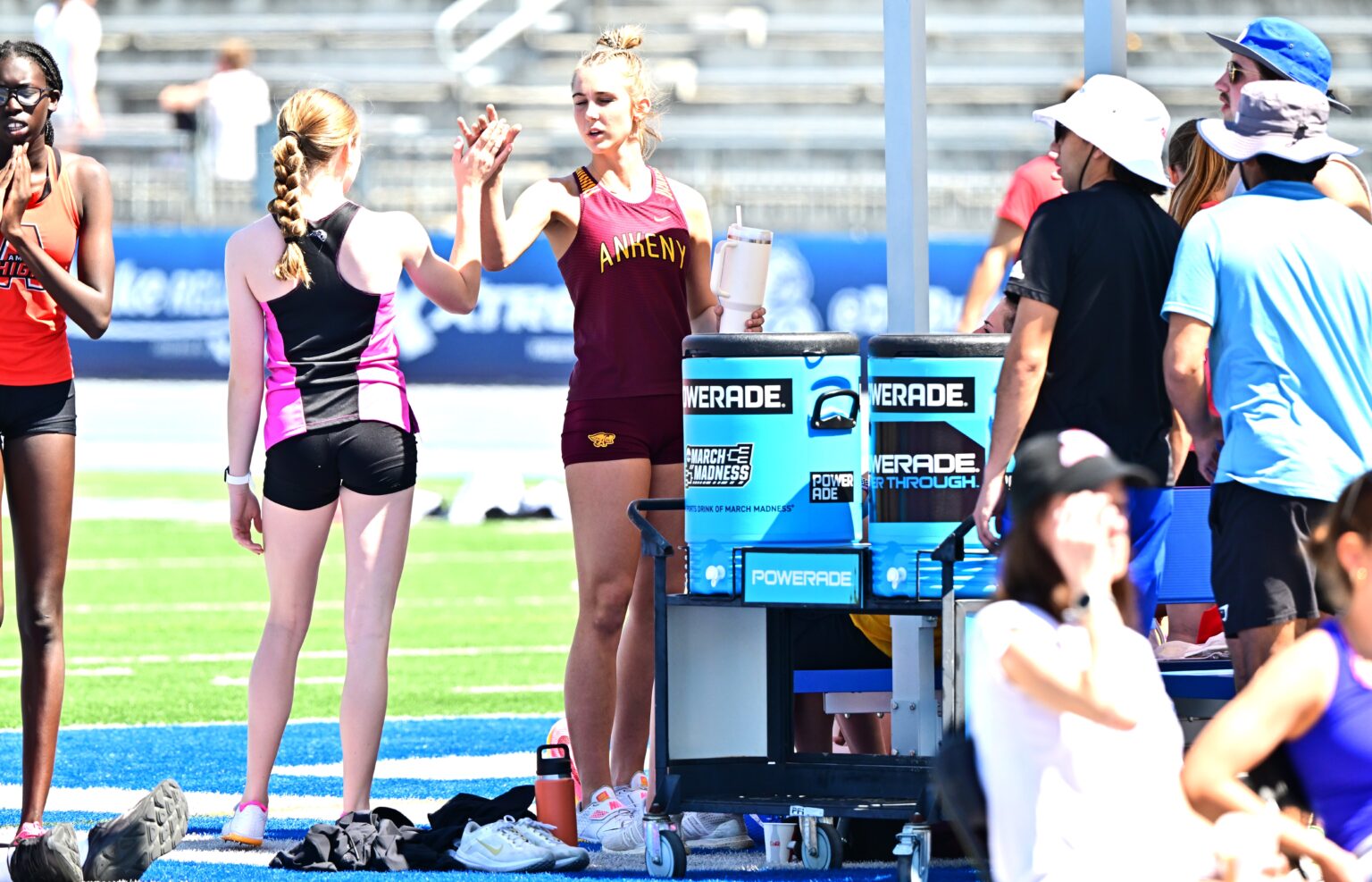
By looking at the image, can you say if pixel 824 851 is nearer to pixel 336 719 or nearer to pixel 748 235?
Result: pixel 748 235

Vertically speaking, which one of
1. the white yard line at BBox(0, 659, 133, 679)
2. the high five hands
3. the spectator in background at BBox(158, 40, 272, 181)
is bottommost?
the white yard line at BBox(0, 659, 133, 679)

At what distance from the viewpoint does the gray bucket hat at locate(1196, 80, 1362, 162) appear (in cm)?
464

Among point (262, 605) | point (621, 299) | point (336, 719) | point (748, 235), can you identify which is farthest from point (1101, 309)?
point (262, 605)

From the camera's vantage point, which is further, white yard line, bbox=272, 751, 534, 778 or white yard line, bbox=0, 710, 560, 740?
white yard line, bbox=0, 710, 560, 740

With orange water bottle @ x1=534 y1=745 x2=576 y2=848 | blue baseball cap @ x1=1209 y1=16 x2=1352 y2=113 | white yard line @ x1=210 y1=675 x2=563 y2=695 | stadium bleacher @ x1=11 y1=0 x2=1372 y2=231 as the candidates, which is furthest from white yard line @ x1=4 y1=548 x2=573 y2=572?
stadium bleacher @ x1=11 y1=0 x2=1372 y2=231

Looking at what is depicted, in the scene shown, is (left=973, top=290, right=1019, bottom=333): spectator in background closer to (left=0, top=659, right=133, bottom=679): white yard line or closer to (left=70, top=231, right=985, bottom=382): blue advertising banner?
(left=0, top=659, right=133, bottom=679): white yard line

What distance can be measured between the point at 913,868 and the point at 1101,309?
1331mm

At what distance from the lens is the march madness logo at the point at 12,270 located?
18.3 feet

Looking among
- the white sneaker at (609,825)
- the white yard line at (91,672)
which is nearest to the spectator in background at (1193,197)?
the white sneaker at (609,825)

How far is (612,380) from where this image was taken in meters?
5.93

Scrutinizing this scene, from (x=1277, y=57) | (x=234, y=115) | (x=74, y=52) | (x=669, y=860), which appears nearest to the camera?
(x=1277, y=57)

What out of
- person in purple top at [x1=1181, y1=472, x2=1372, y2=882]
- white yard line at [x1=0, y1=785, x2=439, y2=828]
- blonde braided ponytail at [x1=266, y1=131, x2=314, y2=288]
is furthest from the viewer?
white yard line at [x1=0, y1=785, x2=439, y2=828]

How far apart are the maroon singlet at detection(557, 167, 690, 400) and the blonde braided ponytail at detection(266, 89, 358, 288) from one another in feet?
2.39

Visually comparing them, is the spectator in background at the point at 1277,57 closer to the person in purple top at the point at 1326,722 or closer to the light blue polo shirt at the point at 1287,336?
the light blue polo shirt at the point at 1287,336
